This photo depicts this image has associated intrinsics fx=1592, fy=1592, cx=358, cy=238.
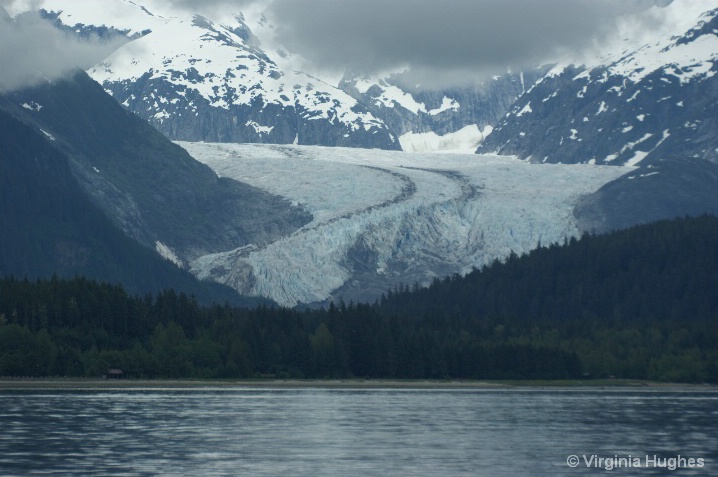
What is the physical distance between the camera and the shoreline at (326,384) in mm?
165625

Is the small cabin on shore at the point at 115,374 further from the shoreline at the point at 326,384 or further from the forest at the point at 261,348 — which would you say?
the shoreline at the point at 326,384

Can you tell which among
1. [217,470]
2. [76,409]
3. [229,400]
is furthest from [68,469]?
[229,400]

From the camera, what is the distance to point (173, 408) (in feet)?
440

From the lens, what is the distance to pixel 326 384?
17762cm

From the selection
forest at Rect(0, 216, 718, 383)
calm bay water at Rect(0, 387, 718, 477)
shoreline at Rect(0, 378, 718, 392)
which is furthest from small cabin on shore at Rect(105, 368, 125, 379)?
calm bay water at Rect(0, 387, 718, 477)

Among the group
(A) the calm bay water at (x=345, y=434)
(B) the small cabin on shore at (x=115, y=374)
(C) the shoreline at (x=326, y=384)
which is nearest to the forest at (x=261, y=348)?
(B) the small cabin on shore at (x=115, y=374)

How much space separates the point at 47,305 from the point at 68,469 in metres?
93.7

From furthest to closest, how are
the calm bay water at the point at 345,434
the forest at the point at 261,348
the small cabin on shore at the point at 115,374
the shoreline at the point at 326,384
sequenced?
1. the forest at the point at 261,348
2. the small cabin on shore at the point at 115,374
3. the shoreline at the point at 326,384
4. the calm bay water at the point at 345,434

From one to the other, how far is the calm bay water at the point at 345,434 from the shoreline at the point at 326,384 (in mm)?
7892

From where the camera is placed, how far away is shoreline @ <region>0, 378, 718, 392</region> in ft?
543

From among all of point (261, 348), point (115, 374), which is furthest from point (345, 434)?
point (261, 348)

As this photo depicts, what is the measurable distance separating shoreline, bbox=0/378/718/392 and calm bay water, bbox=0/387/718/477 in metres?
7.89

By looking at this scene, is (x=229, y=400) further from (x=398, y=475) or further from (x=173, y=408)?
(x=398, y=475)

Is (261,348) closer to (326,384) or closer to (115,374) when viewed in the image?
(326,384)
